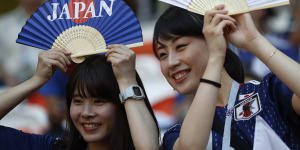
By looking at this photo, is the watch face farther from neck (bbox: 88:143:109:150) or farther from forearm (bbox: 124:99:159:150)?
neck (bbox: 88:143:109:150)

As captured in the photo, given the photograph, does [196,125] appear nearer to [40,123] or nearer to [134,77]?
[134,77]

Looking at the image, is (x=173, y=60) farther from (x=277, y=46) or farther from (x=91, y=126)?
(x=277, y=46)

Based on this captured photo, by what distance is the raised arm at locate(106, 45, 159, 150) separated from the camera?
280 centimetres

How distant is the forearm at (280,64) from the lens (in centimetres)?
236

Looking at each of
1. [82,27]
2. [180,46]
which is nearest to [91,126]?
[82,27]

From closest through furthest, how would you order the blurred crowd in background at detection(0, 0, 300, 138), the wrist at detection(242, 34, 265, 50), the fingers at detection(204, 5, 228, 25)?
the wrist at detection(242, 34, 265, 50), the fingers at detection(204, 5, 228, 25), the blurred crowd in background at detection(0, 0, 300, 138)

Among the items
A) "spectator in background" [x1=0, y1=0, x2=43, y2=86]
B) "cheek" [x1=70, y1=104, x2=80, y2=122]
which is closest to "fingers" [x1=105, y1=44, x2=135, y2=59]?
"cheek" [x1=70, y1=104, x2=80, y2=122]

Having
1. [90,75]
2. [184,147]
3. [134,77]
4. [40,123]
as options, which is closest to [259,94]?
[184,147]

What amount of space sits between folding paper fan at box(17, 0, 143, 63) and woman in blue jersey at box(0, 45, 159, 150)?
0.27ft

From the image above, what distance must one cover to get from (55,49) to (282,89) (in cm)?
132

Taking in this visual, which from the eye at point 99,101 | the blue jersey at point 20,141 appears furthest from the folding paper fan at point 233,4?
the blue jersey at point 20,141

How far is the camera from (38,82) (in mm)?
3100

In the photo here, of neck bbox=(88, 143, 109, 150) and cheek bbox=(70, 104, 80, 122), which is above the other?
cheek bbox=(70, 104, 80, 122)

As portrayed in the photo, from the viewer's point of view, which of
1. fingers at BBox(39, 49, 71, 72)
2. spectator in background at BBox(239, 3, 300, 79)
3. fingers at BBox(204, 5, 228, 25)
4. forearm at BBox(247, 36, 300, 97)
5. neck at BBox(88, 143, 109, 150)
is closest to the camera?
forearm at BBox(247, 36, 300, 97)
